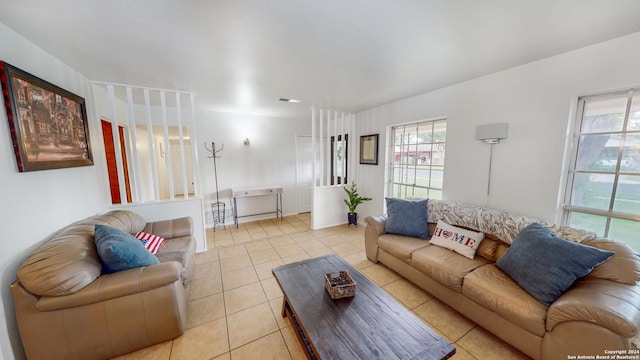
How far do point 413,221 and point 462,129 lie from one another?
4.38ft

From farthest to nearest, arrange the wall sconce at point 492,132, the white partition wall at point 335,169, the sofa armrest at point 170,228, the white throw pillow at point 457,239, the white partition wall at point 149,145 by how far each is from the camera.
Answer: the white partition wall at point 335,169 → the white partition wall at point 149,145 → the sofa armrest at point 170,228 → the wall sconce at point 492,132 → the white throw pillow at point 457,239

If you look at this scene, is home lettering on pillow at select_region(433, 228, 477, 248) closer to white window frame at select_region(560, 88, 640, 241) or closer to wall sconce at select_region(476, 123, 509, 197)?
wall sconce at select_region(476, 123, 509, 197)

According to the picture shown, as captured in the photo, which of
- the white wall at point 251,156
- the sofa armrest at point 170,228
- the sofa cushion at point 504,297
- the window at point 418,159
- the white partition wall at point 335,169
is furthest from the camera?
the white wall at point 251,156

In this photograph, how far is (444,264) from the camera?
203cm

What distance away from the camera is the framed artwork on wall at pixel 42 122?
1.48 meters

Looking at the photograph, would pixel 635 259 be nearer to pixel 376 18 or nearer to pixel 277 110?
pixel 376 18

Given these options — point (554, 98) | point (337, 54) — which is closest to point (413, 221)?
point (554, 98)

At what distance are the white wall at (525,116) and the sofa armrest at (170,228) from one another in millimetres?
3484

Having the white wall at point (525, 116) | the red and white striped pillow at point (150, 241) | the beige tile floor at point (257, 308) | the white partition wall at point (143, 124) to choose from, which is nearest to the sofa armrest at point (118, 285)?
the beige tile floor at point (257, 308)

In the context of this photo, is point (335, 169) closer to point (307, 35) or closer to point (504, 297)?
point (307, 35)

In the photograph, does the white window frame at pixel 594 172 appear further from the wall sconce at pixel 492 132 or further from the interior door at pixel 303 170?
the interior door at pixel 303 170

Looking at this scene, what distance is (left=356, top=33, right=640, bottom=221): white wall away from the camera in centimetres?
180

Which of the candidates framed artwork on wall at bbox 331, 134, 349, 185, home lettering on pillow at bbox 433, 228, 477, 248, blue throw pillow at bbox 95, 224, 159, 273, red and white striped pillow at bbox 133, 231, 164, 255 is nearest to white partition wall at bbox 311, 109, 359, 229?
framed artwork on wall at bbox 331, 134, 349, 185

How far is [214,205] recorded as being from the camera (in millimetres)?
4402
